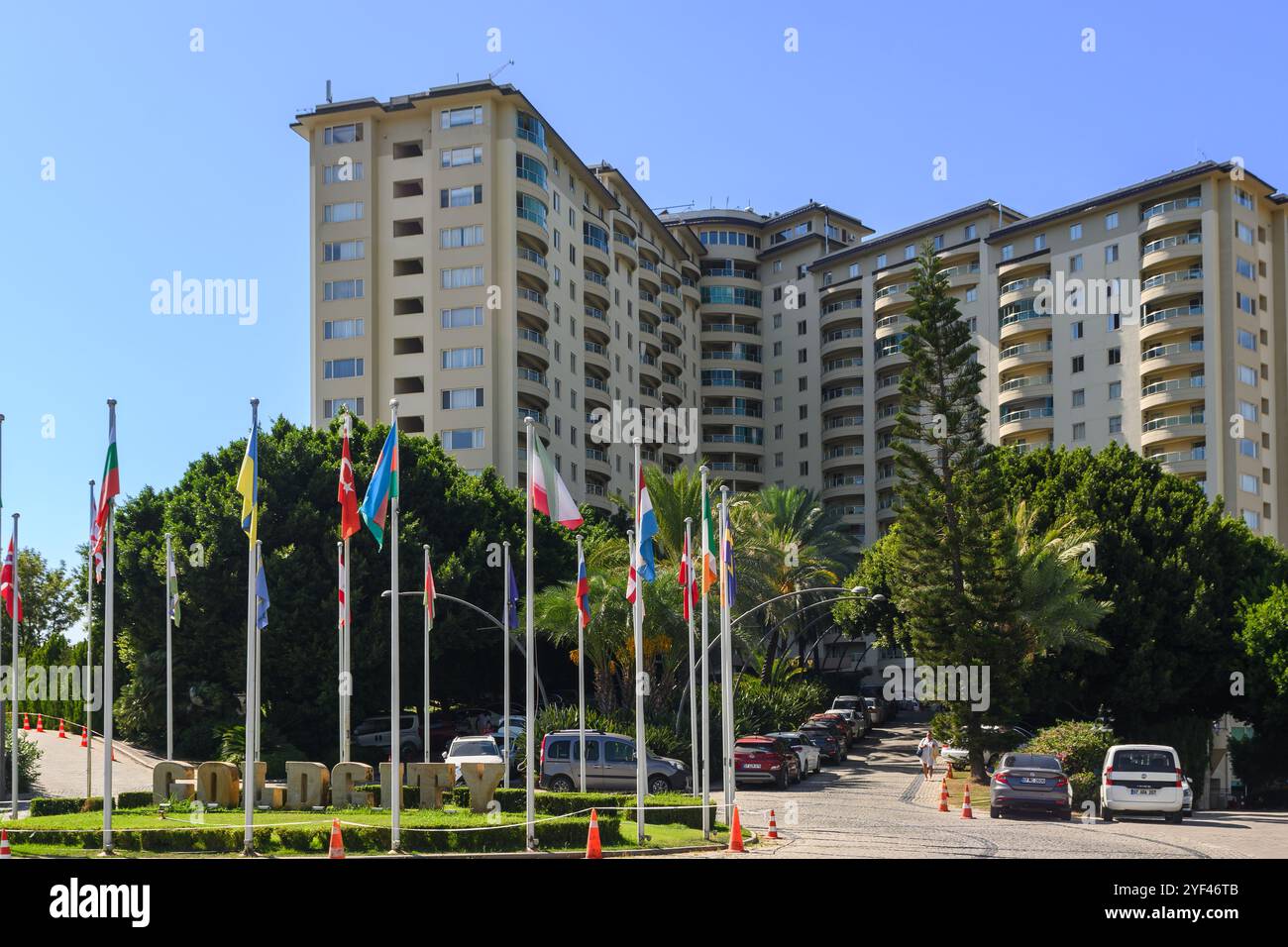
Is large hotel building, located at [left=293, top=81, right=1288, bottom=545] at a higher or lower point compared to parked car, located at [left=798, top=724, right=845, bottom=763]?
higher

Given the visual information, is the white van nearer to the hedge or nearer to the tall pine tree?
the tall pine tree

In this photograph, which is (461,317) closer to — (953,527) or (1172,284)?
(953,527)

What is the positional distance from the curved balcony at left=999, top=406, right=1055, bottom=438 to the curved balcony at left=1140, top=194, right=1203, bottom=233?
13038 millimetres

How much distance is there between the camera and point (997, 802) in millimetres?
33000

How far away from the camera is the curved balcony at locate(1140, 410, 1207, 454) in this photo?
83375 millimetres

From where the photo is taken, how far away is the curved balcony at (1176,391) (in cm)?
8356

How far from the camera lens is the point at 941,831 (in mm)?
28797

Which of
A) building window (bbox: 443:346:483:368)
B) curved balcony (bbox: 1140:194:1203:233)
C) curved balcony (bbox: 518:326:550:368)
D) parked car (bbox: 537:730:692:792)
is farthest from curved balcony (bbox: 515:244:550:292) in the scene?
parked car (bbox: 537:730:692:792)

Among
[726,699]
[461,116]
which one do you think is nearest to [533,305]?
[461,116]

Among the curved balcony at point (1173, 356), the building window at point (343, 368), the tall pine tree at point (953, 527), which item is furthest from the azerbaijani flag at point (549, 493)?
the curved balcony at point (1173, 356)

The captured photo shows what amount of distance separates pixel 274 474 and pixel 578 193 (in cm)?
4248
